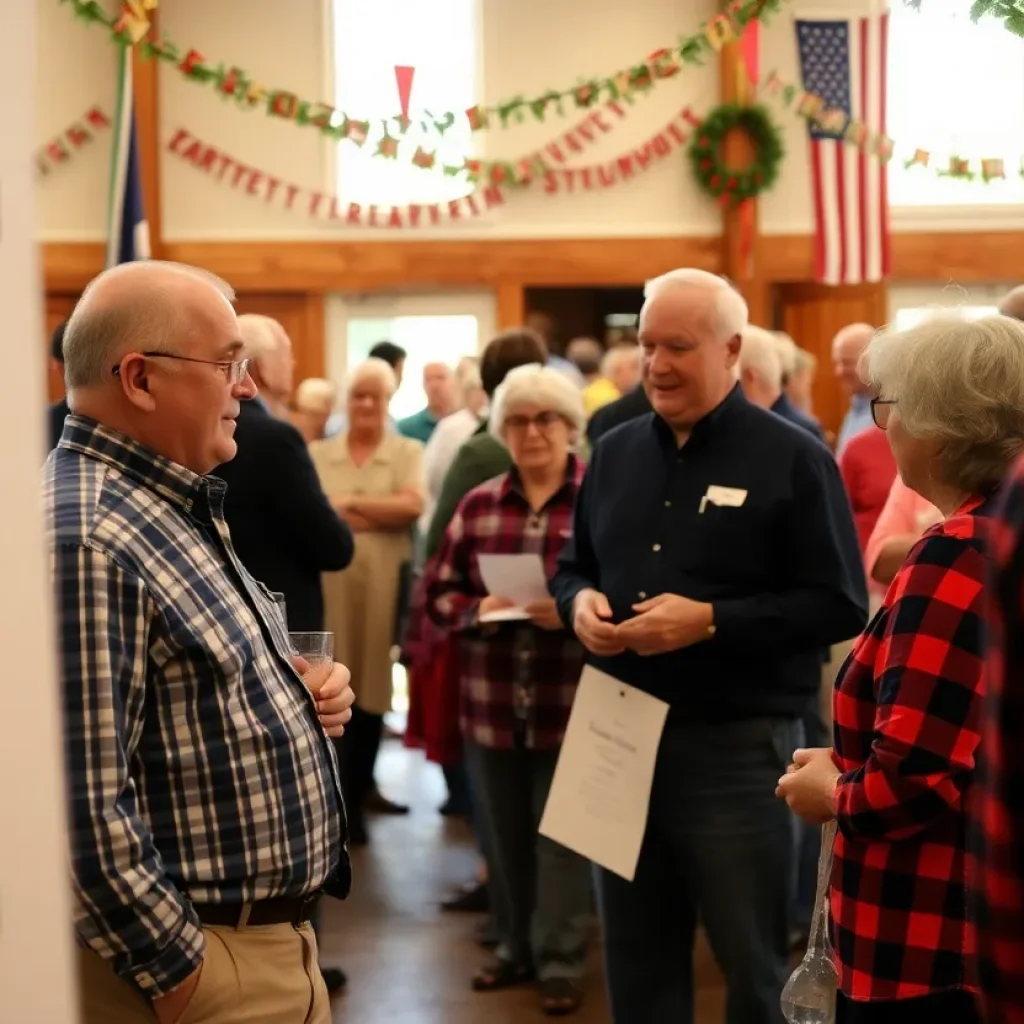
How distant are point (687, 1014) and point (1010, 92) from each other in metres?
8.96

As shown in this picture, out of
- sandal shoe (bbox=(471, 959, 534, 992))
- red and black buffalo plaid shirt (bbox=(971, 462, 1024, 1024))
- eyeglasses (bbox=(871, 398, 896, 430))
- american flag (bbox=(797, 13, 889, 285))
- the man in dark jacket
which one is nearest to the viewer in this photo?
red and black buffalo plaid shirt (bbox=(971, 462, 1024, 1024))

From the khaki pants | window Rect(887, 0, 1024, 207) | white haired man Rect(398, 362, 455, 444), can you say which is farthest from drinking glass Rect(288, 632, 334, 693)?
window Rect(887, 0, 1024, 207)

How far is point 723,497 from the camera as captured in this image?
2703mm

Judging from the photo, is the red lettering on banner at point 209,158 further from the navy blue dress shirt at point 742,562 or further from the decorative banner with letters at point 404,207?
the navy blue dress shirt at point 742,562

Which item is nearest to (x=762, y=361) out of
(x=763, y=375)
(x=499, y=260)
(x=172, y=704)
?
(x=763, y=375)

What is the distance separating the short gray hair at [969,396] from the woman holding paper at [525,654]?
183 centimetres

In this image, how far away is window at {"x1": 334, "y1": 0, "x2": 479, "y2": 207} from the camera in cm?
1055

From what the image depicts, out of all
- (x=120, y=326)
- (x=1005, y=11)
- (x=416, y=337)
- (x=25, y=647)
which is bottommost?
(x=25, y=647)

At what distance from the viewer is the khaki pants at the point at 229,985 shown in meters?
1.79

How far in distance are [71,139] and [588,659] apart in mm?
8728

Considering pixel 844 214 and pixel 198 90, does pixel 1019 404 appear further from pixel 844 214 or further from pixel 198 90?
pixel 198 90

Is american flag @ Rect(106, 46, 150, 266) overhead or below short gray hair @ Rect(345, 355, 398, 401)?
overhead

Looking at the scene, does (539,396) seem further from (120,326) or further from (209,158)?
(209,158)

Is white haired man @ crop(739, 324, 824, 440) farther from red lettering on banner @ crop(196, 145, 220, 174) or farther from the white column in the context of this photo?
red lettering on banner @ crop(196, 145, 220, 174)
